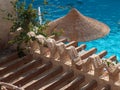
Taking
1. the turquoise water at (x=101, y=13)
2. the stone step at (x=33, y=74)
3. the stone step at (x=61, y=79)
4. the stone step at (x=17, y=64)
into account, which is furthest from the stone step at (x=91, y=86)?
the turquoise water at (x=101, y=13)

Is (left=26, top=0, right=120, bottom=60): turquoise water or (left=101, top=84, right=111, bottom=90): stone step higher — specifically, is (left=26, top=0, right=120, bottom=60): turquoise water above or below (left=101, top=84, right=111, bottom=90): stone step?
below

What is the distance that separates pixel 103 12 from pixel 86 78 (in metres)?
15.1

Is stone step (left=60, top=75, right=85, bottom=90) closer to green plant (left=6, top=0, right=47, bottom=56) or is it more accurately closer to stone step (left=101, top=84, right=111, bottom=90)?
stone step (left=101, top=84, right=111, bottom=90)

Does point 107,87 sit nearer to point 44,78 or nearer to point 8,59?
point 44,78

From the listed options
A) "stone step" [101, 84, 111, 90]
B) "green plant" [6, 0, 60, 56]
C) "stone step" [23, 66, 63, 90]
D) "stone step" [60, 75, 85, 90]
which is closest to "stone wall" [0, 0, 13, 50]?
"green plant" [6, 0, 60, 56]

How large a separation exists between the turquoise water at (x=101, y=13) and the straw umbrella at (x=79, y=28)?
4.15m

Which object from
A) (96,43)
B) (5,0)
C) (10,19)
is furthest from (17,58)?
(96,43)

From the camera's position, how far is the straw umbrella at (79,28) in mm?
10758

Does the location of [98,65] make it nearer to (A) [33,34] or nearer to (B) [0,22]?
(A) [33,34]

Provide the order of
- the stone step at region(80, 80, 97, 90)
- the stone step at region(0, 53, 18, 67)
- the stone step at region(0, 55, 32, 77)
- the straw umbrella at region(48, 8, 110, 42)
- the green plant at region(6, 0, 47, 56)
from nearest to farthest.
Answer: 1. the stone step at region(80, 80, 97, 90)
2. the stone step at region(0, 55, 32, 77)
3. the stone step at region(0, 53, 18, 67)
4. the green plant at region(6, 0, 47, 56)
5. the straw umbrella at region(48, 8, 110, 42)

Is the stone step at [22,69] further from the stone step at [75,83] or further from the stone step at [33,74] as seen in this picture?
the stone step at [75,83]

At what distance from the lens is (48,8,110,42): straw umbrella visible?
35.3ft

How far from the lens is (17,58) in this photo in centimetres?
838

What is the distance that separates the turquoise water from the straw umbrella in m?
4.15
